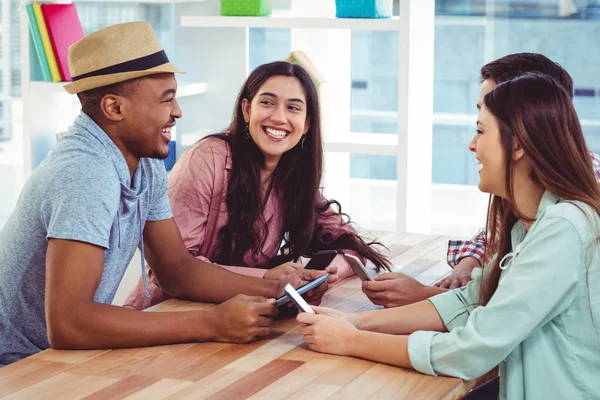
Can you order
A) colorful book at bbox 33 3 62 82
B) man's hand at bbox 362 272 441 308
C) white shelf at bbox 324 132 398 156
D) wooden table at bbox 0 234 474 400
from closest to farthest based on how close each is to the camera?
wooden table at bbox 0 234 474 400
man's hand at bbox 362 272 441 308
colorful book at bbox 33 3 62 82
white shelf at bbox 324 132 398 156

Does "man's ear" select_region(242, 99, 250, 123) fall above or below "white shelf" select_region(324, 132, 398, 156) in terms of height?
above

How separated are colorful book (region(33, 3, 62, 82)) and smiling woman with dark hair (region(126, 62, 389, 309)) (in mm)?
1208

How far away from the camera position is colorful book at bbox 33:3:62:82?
3529mm

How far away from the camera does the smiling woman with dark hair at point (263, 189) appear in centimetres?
249

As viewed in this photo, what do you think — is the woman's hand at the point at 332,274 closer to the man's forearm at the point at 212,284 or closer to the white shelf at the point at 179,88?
the man's forearm at the point at 212,284

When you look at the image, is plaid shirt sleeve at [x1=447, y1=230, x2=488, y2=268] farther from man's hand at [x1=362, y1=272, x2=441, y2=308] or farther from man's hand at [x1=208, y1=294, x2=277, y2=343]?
man's hand at [x1=208, y1=294, x2=277, y2=343]

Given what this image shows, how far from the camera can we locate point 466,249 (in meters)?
2.45

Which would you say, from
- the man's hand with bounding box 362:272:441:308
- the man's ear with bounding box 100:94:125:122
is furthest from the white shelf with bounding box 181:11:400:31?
the man's ear with bounding box 100:94:125:122

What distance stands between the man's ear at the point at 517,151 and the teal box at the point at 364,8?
6.47ft

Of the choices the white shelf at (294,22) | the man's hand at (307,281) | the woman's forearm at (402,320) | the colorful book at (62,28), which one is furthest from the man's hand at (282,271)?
the colorful book at (62,28)

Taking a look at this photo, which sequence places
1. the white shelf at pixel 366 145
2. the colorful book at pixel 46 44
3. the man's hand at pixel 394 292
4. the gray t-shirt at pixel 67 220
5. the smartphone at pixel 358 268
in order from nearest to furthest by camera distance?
the gray t-shirt at pixel 67 220 < the man's hand at pixel 394 292 < the smartphone at pixel 358 268 < the colorful book at pixel 46 44 < the white shelf at pixel 366 145

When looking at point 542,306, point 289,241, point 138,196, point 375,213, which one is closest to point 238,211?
point 289,241

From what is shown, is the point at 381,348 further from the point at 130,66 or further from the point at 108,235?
the point at 130,66

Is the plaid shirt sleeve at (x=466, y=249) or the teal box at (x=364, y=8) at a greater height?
the teal box at (x=364, y=8)
